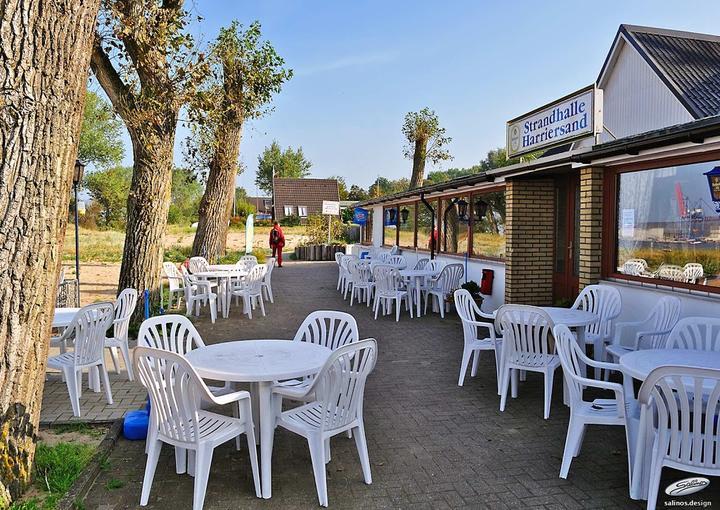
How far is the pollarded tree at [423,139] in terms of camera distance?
22094mm

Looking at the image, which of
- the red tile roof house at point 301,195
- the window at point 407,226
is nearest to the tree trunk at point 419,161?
the window at point 407,226

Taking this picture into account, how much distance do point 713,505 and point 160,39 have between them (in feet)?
24.9

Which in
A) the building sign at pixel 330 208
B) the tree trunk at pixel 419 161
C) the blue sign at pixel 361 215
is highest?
the tree trunk at pixel 419 161

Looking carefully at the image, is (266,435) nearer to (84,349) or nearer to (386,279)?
(84,349)

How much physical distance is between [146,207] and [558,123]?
569 cm

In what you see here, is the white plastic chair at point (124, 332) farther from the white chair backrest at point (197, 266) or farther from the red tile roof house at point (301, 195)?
the red tile roof house at point (301, 195)

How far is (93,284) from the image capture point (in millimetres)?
14188

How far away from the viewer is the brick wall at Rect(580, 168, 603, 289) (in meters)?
6.76

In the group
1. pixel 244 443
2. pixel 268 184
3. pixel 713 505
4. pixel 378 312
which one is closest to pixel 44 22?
pixel 244 443

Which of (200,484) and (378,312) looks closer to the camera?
(200,484)

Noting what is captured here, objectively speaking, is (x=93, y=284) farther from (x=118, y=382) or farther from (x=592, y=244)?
(x=592, y=244)

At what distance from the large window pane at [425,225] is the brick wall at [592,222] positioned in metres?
5.96

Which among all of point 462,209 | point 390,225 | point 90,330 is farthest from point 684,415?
point 390,225

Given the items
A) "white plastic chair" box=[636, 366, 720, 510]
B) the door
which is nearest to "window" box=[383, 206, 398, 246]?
the door
